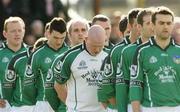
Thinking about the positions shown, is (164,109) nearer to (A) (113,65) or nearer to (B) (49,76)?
(A) (113,65)

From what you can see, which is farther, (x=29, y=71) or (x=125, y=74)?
(x=29, y=71)

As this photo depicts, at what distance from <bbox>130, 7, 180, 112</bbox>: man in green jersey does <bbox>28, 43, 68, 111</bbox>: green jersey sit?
111 inches

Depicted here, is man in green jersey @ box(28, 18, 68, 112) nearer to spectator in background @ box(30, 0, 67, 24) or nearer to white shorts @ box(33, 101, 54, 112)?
white shorts @ box(33, 101, 54, 112)

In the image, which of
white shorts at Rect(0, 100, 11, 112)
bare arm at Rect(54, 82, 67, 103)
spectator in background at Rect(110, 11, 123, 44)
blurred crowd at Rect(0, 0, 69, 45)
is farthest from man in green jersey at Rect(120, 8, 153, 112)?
blurred crowd at Rect(0, 0, 69, 45)

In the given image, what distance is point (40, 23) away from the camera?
2436 centimetres

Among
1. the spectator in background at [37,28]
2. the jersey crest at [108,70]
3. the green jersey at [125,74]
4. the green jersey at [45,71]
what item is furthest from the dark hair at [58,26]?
the spectator in background at [37,28]

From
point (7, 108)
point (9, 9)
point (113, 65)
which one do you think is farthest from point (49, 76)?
point (9, 9)

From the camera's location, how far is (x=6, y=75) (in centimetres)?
1817

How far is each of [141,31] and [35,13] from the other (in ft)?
32.1

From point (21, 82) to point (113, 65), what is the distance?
2.72 meters

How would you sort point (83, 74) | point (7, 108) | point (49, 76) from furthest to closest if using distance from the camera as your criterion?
point (7, 108) → point (49, 76) → point (83, 74)

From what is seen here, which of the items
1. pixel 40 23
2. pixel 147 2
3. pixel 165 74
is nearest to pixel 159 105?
pixel 165 74

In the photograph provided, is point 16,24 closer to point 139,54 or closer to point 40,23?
point 139,54

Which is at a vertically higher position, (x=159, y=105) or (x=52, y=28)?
(x=52, y=28)
